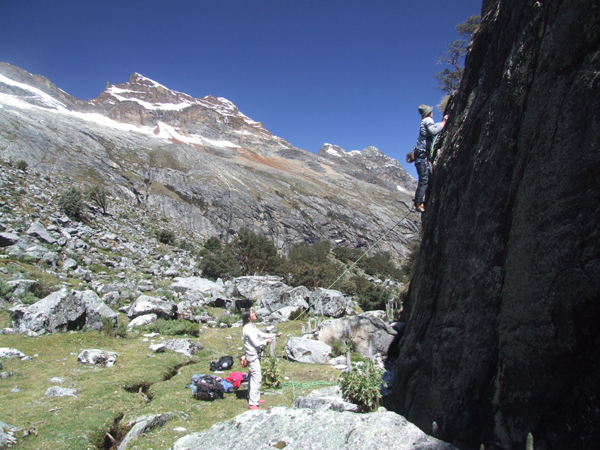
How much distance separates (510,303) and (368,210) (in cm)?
12019

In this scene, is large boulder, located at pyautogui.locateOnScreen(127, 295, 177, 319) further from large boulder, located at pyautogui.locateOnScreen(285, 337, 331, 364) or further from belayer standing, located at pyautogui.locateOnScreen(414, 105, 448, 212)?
belayer standing, located at pyautogui.locateOnScreen(414, 105, 448, 212)

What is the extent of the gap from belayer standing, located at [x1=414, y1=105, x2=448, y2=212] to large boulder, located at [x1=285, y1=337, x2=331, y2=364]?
7387mm

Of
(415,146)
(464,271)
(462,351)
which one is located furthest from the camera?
(415,146)

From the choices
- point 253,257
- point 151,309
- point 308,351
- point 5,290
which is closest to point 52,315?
point 5,290

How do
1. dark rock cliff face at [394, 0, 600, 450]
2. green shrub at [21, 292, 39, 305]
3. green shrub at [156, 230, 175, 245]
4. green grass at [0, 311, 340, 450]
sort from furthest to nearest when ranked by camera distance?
green shrub at [156, 230, 175, 245] → green shrub at [21, 292, 39, 305] → green grass at [0, 311, 340, 450] → dark rock cliff face at [394, 0, 600, 450]

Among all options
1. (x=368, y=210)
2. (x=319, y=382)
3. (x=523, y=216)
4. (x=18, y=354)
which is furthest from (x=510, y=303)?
(x=368, y=210)

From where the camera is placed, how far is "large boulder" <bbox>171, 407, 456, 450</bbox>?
4727 millimetres

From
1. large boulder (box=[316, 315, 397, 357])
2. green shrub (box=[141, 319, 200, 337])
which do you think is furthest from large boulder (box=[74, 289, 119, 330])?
large boulder (box=[316, 315, 397, 357])

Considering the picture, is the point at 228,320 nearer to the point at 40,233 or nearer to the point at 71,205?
the point at 40,233

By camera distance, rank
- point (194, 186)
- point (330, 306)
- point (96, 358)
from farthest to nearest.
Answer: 1. point (194, 186)
2. point (330, 306)
3. point (96, 358)

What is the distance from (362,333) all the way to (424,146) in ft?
25.6

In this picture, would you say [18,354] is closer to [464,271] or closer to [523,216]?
[464,271]

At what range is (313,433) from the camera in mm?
5312

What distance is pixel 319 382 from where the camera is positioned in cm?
1006
